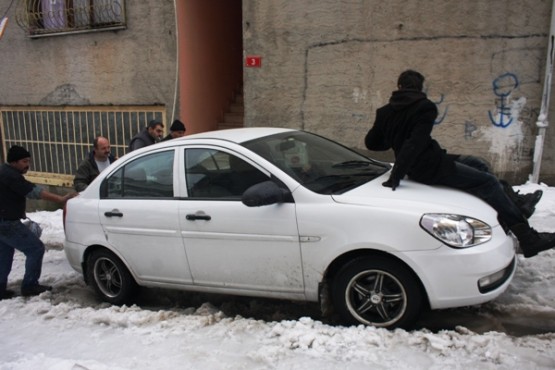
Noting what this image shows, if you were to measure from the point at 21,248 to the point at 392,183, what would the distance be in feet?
12.9

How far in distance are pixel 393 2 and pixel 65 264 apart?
5.86 m

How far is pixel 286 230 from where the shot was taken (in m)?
3.86

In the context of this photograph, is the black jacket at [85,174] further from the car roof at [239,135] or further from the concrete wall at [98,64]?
the concrete wall at [98,64]

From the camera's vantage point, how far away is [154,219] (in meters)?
4.47

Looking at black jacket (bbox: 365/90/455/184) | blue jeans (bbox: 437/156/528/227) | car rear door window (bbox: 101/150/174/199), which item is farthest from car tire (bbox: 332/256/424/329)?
car rear door window (bbox: 101/150/174/199)

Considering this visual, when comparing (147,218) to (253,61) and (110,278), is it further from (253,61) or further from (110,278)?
(253,61)

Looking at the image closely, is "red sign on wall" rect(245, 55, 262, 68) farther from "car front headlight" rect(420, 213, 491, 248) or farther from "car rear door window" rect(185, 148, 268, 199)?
"car front headlight" rect(420, 213, 491, 248)

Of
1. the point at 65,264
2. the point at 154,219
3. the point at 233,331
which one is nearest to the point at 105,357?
the point at 233,331

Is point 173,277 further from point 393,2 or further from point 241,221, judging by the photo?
point 393,2

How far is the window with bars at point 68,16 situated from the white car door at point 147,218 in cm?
615

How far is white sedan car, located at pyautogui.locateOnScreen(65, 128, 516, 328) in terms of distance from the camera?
11.5 feet

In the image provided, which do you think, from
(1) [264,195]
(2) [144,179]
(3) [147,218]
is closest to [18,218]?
(2) [144,179]

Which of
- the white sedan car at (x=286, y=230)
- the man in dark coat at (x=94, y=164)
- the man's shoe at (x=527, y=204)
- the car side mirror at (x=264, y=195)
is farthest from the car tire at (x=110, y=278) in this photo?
the man's shoe at (x=527, y=204)

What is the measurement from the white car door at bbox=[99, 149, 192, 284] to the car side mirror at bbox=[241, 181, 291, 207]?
0.86 metres
